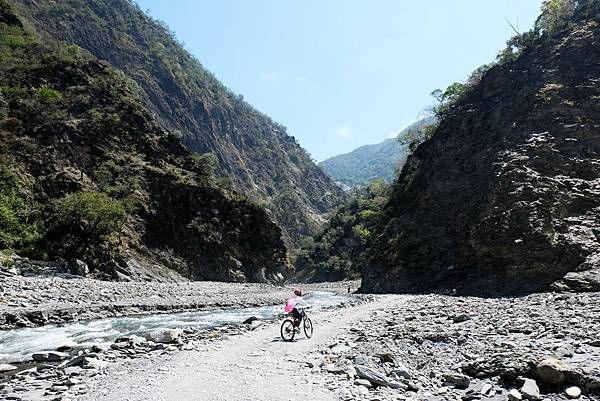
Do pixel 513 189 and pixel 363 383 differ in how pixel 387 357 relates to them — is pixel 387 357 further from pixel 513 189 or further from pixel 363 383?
pixel 513 189

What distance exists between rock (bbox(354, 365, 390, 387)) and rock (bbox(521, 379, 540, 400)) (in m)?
2.46

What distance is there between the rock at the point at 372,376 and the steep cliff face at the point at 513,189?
21.0 metres

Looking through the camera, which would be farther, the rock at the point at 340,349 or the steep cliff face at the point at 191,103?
the steep cliff face at the point at 191,103

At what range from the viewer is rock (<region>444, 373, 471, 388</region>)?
27.8ft

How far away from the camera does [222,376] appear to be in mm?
8805

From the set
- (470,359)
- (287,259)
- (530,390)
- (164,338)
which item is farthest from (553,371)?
(287,259)

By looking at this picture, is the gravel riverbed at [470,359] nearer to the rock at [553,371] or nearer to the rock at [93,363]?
the rock at [553,371]

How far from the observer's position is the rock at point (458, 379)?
846cm

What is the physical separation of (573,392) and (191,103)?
150 metres

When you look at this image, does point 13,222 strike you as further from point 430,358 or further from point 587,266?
point 587,266

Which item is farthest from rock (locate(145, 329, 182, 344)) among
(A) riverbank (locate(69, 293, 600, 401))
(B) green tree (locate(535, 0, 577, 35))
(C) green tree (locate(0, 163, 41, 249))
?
(B) green tree (locate(535, 0, 577, 35))

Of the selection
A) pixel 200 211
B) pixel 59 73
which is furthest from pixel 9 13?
pixel 200 211

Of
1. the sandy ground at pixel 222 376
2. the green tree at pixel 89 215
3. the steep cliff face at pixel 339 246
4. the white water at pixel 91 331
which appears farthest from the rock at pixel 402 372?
the steep cliff face at pixel 339 246

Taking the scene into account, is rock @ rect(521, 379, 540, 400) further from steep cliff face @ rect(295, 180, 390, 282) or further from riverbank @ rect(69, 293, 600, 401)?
steep cliff face @ rect(295, 180, 390, 282)
